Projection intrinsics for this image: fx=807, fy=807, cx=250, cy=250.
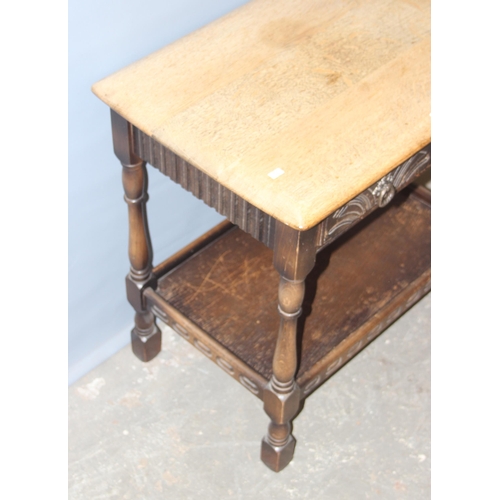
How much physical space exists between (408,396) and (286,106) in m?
0.93

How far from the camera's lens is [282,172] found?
4.44 feet

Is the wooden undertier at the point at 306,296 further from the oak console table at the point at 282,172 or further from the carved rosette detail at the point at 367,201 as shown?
the carved rosette detail at the point at 367,201

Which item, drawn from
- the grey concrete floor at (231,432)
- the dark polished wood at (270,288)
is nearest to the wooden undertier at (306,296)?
the dark polished wood at (270,288)

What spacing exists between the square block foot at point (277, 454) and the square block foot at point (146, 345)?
40 cm

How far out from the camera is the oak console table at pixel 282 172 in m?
1.39

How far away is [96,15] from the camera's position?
1521 mm

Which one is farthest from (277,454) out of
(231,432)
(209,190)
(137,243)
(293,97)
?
(293,97)

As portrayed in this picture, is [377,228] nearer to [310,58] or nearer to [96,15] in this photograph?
[310,58]

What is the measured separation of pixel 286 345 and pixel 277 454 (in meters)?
0.38

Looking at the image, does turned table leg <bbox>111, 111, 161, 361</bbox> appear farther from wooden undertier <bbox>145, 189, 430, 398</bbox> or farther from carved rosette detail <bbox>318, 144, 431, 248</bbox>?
carved rosette detail <bbox>318, 144, 431, 248</bbox>

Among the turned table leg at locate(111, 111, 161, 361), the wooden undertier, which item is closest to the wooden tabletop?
the turned table leg at locate(111, 111, 161, 361)

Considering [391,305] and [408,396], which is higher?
[391,305]

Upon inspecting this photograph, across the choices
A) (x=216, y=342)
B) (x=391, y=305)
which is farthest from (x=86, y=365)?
(x=391, y=305)

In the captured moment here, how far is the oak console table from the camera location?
139cm
